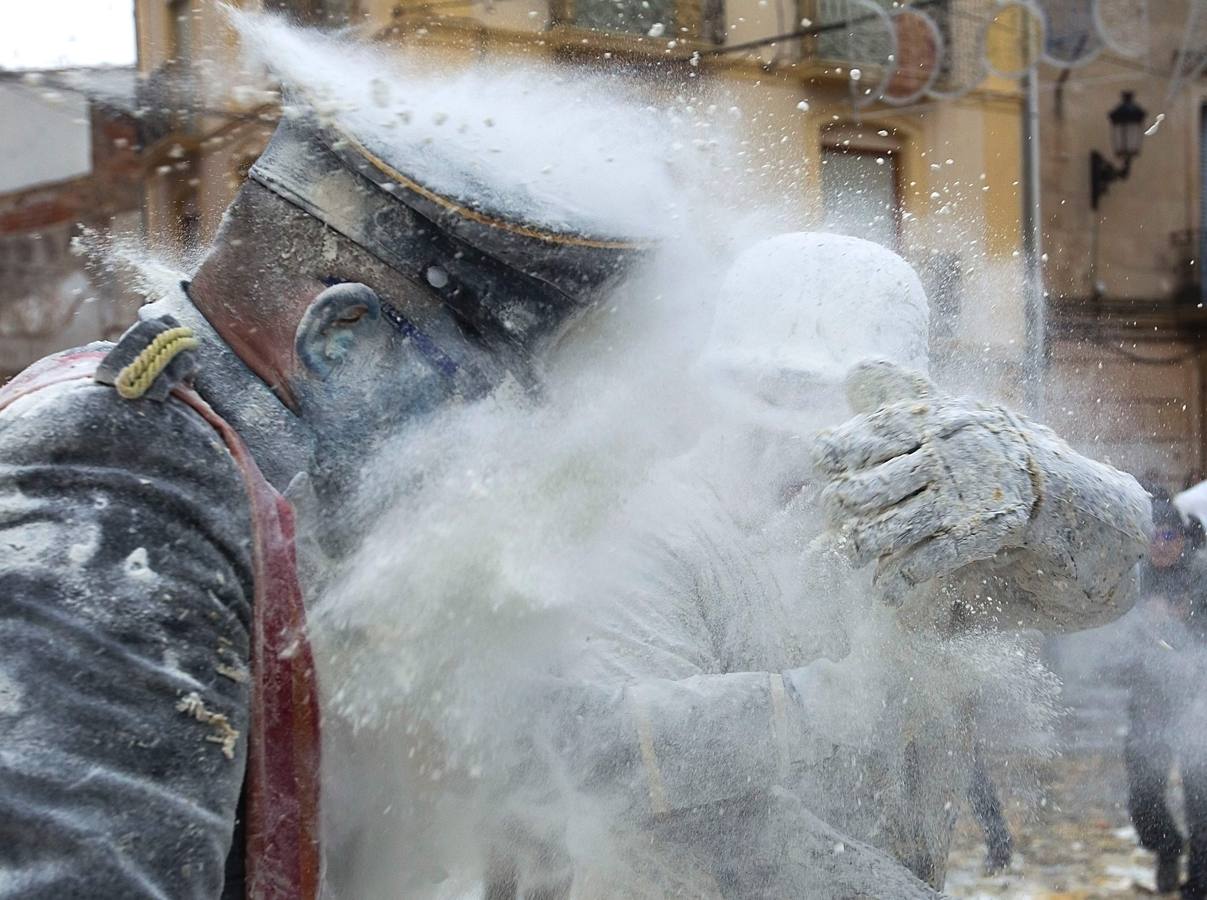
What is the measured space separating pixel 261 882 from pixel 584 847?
67cm

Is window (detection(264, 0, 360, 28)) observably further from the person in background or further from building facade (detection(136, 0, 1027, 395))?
the person in background

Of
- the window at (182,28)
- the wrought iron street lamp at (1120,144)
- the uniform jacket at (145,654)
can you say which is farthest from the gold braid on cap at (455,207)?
the wrought iron street lamp at (1120,144)

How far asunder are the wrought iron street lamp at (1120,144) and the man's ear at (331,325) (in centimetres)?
1219

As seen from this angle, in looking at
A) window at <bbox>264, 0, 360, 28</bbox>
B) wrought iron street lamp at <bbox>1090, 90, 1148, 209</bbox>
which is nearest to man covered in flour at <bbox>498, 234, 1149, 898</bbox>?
window at <bbox>264, 0, 360, 28</bbox>

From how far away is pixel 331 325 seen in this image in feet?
5.32

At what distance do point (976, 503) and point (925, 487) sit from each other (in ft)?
0.24

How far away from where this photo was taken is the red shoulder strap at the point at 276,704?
4.69 feet

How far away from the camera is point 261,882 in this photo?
1.46 m

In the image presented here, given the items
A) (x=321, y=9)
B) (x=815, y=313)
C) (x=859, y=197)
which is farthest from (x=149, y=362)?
(x=321, y=9)

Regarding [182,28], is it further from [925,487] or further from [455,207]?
[925,487]

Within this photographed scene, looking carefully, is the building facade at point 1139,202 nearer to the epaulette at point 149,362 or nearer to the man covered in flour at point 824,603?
the man covered in flour at point 824,603

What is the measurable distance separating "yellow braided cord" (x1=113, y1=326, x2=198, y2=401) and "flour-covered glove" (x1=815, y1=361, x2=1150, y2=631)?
93 centimetres

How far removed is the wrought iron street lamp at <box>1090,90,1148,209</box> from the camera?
12484 millimetres

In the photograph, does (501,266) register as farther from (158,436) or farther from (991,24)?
(991,24)
